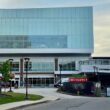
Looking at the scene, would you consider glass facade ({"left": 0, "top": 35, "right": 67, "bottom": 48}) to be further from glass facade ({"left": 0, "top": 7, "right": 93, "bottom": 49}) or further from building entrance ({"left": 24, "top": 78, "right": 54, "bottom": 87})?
building entrance ({"left": 24, "top": 78, "right": 54, "bottom": 87})

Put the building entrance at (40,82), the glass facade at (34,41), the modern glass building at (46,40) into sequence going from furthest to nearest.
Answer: the glass facade at (34,41) < the modern glass building at (46,40) < the building entrance at (40,82)

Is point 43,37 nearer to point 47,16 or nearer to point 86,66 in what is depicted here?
point 47,16

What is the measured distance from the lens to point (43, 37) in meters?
135

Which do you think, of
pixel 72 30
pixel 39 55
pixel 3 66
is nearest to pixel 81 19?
pixel 72 30

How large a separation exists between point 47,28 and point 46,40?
12.5ft

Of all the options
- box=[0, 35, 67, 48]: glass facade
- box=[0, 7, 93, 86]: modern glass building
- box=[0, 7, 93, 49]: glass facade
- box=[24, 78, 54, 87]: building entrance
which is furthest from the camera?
box=[0, 35, 67, 48]: glass facade

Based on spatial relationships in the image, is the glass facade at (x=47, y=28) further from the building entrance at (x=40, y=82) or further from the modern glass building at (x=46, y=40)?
the building entrance at (x=40, y=82)

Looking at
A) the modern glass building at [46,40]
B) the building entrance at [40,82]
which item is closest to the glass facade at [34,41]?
the modern glass building at [46,40]

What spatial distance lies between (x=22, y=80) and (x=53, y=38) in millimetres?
15746

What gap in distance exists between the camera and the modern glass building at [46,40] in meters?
131

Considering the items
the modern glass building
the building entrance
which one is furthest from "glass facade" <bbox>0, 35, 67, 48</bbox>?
the building entrance

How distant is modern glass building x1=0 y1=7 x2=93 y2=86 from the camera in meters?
131

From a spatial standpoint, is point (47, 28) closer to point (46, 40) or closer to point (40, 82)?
point (46, 40)

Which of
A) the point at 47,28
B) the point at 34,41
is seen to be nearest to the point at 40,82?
the point at 34,41
